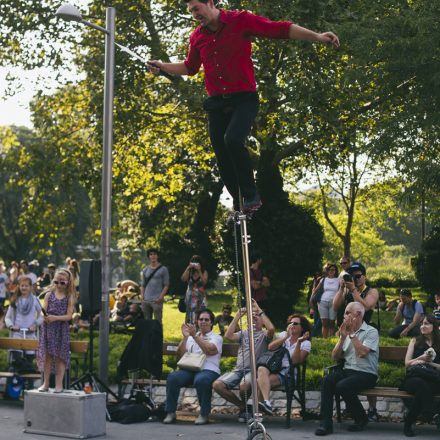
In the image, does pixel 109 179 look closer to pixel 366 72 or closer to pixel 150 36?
pixel 366 72

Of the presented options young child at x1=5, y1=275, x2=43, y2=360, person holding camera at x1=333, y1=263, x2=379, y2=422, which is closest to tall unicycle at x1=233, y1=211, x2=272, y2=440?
person holding camera at x1=333, y1=263, x2=379, y2=422

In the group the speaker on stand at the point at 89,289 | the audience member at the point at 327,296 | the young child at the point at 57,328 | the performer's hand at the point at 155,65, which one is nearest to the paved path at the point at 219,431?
the young child at the point at 57,328

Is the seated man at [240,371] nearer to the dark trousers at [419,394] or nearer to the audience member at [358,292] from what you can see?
the audience member at [358,292]

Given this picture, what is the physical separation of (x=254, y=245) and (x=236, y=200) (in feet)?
52.9

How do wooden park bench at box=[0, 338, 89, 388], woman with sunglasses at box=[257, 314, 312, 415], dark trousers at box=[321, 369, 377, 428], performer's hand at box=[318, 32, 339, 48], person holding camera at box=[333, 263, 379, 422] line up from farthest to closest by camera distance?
wooden park bench at box=[0, 338, 89, 388], person holding camera at box=[333, 263, 379, 422], woman with sunglasses at box=[257, 314, 312, 415], dark trousers at box=[321, 369, 377, 428], performer's hand at box=[318, 32, 339, 48]

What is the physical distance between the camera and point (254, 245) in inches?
899

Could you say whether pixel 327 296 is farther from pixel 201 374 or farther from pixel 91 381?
pixel 91 381

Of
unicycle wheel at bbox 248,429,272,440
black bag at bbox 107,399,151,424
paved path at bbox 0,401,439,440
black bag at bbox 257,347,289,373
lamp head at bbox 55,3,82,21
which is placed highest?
lamp head at bbox 55,3,82,21

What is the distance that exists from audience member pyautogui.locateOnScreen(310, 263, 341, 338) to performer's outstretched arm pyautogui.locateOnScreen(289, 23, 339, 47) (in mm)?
11676

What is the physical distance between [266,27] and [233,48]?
0.25 meters

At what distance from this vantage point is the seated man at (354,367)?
450 inches

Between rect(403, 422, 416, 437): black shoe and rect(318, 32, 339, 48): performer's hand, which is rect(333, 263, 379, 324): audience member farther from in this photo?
rect(318, 32, 339, 48): performer's hand

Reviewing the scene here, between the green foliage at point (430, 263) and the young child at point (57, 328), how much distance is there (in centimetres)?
Answer: 1907

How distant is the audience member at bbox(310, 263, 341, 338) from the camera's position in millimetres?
17688
